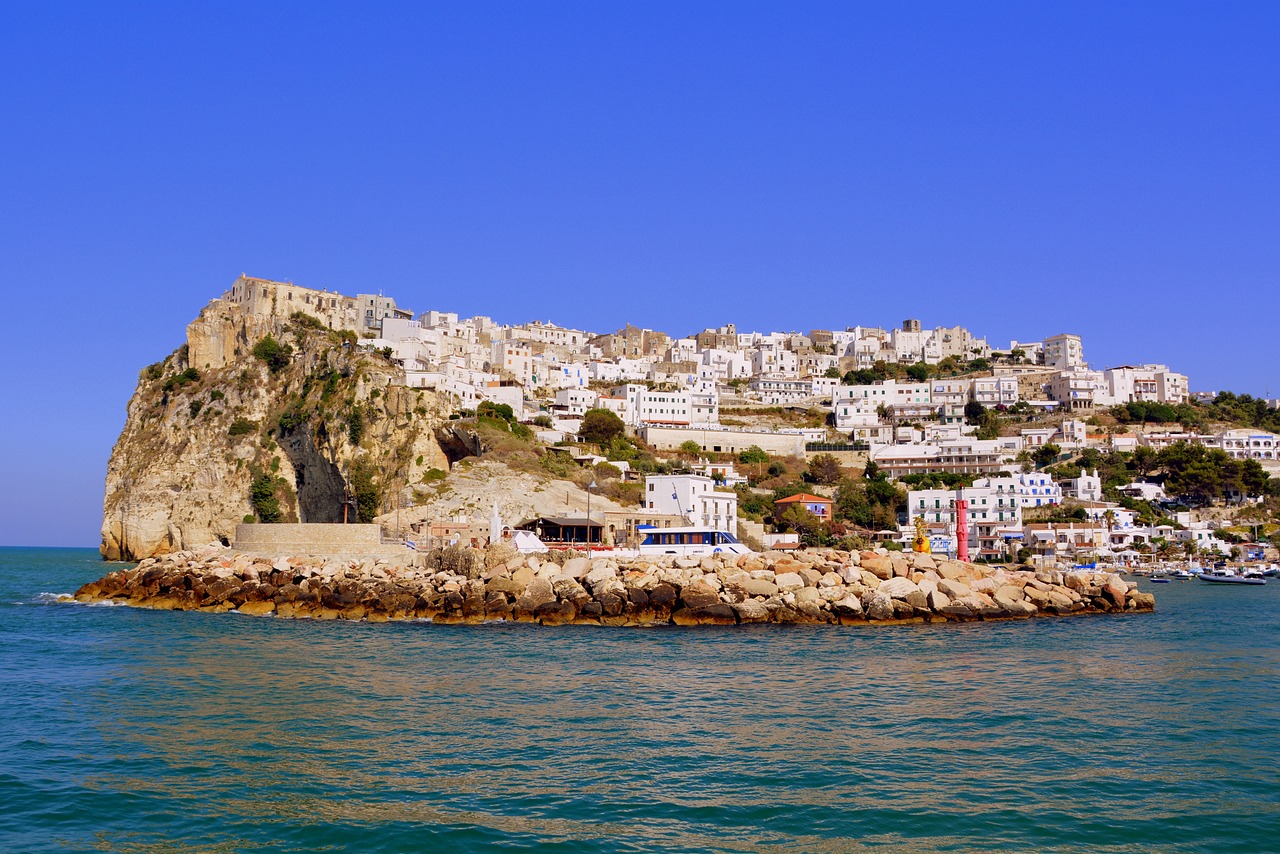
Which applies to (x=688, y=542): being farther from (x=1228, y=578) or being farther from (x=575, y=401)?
(x=575, y=401)

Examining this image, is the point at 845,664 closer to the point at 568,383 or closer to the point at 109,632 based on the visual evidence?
the point at 109,632

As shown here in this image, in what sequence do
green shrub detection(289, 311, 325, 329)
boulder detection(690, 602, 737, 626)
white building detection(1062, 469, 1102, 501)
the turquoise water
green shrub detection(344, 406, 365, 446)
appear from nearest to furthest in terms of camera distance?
the turquoise water < boulder detection(690, 602, 737, 626) < green shrub detection(344, 406, 365, 446) < white building detection(1062, 469, 1102, 501) < green shrub detection(289, 311, 325, 329)

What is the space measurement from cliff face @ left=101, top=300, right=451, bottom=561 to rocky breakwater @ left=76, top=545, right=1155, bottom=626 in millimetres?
18770

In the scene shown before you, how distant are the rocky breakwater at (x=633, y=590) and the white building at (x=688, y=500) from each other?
15.2 meters

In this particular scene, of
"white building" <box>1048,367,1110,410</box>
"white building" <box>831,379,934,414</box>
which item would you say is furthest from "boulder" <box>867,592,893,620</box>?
"white building" <box>1048,367,1110,410</box>

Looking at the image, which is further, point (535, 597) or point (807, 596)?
point (535, 597)

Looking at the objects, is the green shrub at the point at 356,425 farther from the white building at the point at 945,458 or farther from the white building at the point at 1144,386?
the white building at the point at 1144,386

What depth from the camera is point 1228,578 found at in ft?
181

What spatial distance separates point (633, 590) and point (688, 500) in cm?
2233

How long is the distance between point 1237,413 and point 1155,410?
10.5 meters

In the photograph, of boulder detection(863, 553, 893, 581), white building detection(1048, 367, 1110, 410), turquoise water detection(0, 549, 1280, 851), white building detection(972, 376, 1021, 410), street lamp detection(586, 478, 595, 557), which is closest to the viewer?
turquoise water detection(0, 549, 1280, 851)

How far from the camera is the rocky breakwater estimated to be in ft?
94.5

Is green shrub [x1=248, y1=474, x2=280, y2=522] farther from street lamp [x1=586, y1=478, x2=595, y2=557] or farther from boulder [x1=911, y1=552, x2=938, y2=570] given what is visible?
boulder [x1=911, y1=552, x2=938, y2=570]

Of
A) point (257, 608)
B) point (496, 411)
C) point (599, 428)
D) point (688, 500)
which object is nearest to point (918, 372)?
→ point (599, 428)
